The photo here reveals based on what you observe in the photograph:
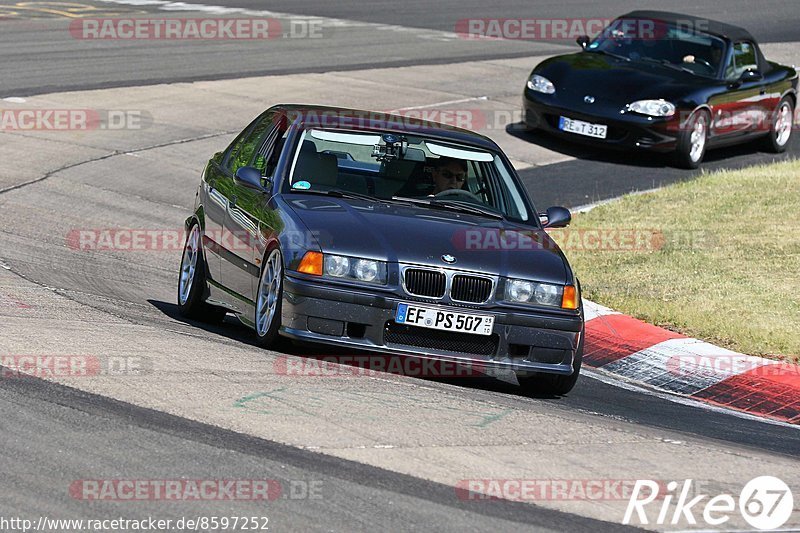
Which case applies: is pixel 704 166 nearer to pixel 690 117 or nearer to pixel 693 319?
pixel 690 117

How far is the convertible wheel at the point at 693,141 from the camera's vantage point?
18.1 metres


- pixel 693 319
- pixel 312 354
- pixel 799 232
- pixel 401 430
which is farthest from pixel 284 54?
pixel 401 430

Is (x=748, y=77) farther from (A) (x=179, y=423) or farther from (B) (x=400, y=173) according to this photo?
(A) (x=179, y=423)

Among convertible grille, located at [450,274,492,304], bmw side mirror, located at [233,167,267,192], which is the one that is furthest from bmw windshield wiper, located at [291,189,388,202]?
convertible grille, located at [450,274,492,304]

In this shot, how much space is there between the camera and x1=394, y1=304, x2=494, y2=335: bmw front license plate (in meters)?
7.88

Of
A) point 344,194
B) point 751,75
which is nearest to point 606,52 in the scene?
point 751,75

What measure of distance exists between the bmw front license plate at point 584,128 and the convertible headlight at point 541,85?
1.50 feet

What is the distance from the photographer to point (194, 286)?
31.8 ft

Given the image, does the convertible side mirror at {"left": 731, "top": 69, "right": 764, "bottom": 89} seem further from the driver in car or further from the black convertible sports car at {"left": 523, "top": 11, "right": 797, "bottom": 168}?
the driver in car

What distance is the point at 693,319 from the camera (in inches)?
413

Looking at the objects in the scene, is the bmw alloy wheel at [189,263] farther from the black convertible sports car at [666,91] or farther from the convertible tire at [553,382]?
the black convertible sports car at [666,91]

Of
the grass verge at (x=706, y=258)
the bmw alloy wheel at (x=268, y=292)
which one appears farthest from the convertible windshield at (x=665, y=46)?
the bmw alloy wheel at (x=268, y=292)

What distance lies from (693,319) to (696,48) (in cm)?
947

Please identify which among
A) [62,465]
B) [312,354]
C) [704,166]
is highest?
[62,465]
